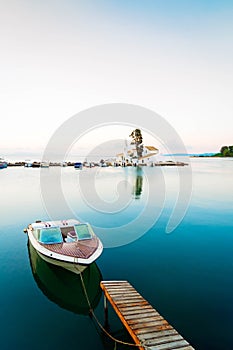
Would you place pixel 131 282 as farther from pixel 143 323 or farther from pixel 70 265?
pixel 143 323

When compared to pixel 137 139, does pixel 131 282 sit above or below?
below

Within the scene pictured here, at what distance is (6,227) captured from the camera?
2206 centimetres

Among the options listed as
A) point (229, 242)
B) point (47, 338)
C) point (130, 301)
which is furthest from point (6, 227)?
point (229, 242)

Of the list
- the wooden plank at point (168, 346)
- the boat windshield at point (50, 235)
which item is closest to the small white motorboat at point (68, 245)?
the boat windshield at point (50, 235)

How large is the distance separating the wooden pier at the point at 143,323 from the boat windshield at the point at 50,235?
5.01 meters

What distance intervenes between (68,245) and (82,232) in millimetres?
1281

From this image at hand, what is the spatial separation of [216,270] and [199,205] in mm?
18492

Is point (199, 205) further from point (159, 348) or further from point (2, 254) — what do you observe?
point (159, 348)

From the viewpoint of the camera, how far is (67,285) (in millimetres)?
12195

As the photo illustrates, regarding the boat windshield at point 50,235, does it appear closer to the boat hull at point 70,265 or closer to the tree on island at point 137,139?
the boat hull at point 70,265

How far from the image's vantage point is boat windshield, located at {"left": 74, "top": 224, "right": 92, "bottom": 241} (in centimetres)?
1426

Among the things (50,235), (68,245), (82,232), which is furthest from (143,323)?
(50,235)

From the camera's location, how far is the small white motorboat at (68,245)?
1197 cm

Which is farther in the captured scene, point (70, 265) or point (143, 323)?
point (70, 265)
